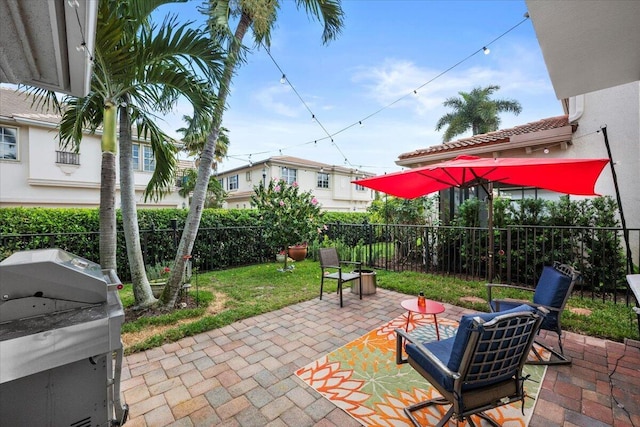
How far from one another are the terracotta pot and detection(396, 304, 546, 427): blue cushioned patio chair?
6800mm

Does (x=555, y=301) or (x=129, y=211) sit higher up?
(x=129, y=211)

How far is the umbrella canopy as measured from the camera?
317 centimetres

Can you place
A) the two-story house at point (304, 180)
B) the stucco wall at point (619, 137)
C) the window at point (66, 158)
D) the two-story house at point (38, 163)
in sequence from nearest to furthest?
1. the stucco wall at point (619, 137)
2. the two-story house at point (38, 163)
3. the window at point (66, 158)
4. the two-story house at point (304, 180)

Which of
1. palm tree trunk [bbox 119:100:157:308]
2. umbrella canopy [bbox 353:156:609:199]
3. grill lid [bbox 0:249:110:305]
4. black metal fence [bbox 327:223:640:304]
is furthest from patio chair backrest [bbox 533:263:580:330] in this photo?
palm tree trunk [bbox 119:100:157:308]

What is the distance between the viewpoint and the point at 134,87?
365 cm

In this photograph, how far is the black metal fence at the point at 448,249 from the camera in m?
5.05

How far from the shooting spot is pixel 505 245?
19.6 ft

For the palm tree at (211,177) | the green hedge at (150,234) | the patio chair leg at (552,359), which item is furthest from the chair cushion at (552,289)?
the palm tree at (211,177)

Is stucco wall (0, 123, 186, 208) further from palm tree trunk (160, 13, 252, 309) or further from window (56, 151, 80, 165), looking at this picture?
palm tree trunk (160, 13, 252, 309)

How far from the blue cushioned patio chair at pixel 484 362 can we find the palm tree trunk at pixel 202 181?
3.80 m

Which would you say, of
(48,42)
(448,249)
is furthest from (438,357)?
(448,249)

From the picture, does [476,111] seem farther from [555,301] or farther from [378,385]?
[378,385]

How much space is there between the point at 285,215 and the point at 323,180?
1548 centimetres

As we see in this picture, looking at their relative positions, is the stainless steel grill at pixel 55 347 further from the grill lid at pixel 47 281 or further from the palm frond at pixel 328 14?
the palm frond at pixel 328 14
